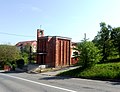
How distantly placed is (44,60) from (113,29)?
17370mm

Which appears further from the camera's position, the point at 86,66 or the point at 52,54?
the point at 52,54

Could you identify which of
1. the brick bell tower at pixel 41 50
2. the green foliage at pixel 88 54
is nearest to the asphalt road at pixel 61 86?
the green foliage at pixel 88 54

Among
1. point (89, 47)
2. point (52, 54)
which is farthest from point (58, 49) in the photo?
point (89, 47)

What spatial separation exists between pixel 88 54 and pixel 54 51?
67.9ft

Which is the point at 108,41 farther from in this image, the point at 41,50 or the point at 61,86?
the point at 61,86

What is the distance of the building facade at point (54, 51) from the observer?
5934 centimetres

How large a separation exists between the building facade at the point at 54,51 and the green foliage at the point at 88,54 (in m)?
19.4

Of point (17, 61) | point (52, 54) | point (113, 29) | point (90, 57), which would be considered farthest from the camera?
point (17, 61)

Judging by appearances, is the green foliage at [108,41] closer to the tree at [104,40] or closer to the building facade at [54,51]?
the tree at [104,40]

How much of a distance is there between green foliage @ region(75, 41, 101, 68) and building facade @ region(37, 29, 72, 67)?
19.4 m

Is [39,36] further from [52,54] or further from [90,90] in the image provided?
[90,90]

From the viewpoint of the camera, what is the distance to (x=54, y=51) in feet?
195

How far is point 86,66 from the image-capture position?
132 feet

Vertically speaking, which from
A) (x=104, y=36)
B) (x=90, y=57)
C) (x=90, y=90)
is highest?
(x=104, y=36)
